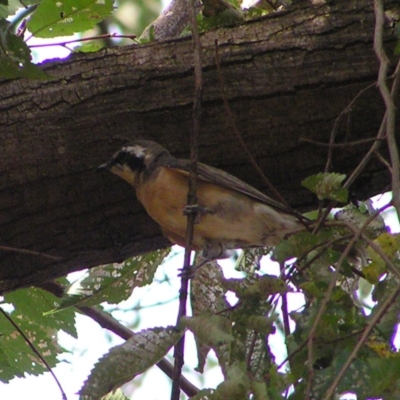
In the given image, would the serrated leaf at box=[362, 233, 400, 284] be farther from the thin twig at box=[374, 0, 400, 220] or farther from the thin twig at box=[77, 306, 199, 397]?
the thin twig at box=[77, 306, 199, 397]

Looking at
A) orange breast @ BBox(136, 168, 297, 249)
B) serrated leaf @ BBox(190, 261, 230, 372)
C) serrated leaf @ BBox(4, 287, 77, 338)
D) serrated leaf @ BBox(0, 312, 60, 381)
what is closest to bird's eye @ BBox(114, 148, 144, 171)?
orange breast @ BBox(136, 168, 297, 249)

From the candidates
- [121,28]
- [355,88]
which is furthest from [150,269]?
[121,28]

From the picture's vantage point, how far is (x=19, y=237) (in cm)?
388

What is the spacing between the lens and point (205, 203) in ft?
14.4

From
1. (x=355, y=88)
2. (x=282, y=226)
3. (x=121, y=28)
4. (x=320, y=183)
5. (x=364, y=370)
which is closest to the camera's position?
(x=364, y=370)

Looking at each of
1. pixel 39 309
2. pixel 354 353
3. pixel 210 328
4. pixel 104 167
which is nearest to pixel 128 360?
pixel 210 328

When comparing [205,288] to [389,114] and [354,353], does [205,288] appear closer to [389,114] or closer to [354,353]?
[389,114]

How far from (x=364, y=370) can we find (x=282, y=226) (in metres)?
2.26

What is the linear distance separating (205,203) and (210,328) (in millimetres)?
2091

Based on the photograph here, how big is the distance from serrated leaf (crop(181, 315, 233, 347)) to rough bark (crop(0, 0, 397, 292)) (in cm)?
160

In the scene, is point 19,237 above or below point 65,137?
below

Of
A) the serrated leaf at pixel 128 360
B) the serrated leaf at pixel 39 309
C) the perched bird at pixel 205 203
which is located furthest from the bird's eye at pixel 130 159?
the serrated leaf at pixel 128 360

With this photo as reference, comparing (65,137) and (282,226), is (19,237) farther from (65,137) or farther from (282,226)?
(282,226)

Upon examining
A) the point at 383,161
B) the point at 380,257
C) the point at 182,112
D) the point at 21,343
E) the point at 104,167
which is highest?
the point at 182,112
